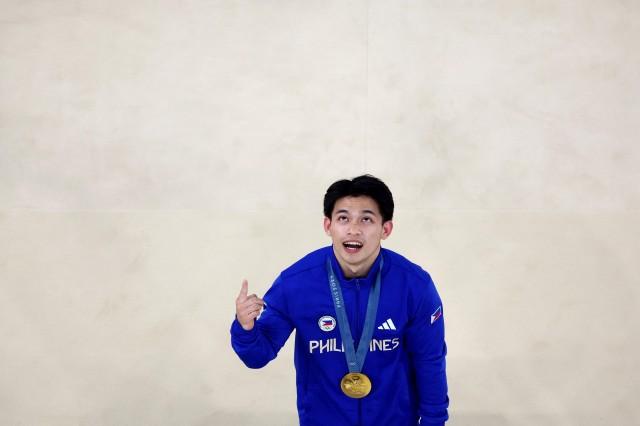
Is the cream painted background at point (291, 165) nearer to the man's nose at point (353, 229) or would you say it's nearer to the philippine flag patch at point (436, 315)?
the philippine flag patch at point (436, 315)

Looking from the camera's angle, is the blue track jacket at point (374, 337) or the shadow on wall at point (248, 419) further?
the shadow on wall at point (248, 419)

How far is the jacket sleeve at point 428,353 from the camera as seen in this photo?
2.65 m

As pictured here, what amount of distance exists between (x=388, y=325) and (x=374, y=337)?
0.08m

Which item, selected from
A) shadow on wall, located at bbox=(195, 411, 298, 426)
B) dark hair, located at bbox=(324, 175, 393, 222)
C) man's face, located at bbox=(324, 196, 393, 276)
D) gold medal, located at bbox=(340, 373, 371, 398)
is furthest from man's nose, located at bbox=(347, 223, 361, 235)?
shadow on wall, located at bbox=(195, 411, 298, 426)

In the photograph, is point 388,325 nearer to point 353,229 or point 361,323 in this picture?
point 361,323

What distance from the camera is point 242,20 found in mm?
4820

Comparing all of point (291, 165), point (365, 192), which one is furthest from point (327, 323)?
point (291, 165)

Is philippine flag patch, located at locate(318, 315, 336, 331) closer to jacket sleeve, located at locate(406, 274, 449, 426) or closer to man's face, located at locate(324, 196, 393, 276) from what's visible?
man's face, located at locate(324, 196, 393, 276)

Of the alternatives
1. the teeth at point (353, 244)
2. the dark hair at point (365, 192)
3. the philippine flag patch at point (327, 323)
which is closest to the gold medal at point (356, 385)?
the philippine flag patch at point (327, 323)

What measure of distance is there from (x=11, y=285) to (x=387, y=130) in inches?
118

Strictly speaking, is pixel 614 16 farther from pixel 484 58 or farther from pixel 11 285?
pixel 11 285

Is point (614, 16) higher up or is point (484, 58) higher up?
point (614, 16)

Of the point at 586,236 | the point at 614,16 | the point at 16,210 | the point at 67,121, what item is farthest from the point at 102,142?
the point at 614,16

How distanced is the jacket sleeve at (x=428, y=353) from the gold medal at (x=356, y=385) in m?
0.24
